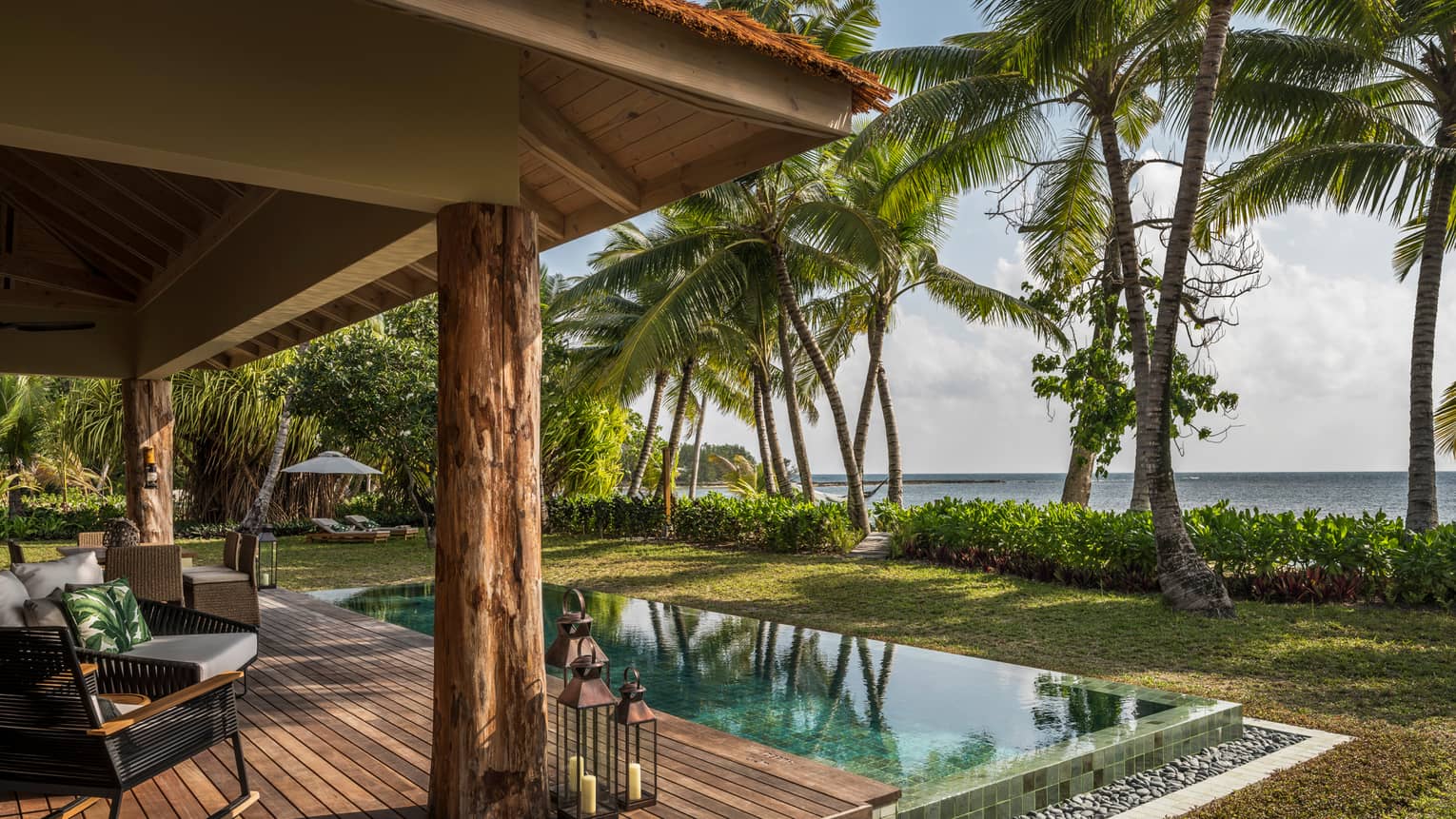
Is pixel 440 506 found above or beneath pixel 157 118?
beneath

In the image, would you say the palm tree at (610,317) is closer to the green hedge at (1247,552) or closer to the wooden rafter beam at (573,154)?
the green hedge at (1247,552)

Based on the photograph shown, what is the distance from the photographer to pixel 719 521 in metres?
15.5

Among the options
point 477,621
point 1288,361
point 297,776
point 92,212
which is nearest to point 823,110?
point 477,621

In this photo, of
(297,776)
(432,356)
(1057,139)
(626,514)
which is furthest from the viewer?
(626,514)

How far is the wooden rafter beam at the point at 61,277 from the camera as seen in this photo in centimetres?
724

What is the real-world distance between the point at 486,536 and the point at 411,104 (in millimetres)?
1438

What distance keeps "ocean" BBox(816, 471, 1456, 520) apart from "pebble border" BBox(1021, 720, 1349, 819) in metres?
32.0

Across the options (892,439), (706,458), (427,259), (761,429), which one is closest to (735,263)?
(892,439)

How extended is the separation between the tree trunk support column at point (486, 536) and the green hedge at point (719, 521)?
10.5 m

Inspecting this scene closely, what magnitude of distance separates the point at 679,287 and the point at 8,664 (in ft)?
36.0

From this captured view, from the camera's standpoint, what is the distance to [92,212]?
6.85 meters

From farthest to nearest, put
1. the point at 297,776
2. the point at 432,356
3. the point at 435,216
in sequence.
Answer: the point at 432,356
the point at 297,776
the point at 435,216

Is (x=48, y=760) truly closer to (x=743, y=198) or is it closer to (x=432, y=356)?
(x=743, y=198)

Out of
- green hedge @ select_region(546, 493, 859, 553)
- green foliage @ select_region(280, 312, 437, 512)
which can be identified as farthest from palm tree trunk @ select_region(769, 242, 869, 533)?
green foliage @ select_region(280, 312, 437, 512)
